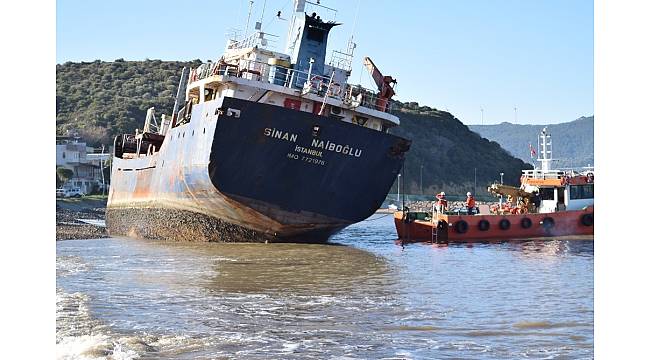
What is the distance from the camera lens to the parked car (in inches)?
1691

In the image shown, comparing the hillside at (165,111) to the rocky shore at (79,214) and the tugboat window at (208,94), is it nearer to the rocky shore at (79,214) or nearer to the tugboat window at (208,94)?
the rocky shore at (79,214)

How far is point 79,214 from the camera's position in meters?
36.7

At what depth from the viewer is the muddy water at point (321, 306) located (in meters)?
6.41

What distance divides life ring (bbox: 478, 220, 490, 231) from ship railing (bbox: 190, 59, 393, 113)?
3966 millimetres

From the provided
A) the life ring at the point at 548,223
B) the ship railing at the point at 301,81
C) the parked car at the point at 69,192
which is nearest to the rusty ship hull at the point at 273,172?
the ship railing at the point at 301,81

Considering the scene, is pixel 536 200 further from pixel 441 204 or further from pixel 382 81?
pixel 382 81

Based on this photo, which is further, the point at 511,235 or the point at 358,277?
the point at 511,235

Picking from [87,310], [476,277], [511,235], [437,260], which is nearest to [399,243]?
[511,235]

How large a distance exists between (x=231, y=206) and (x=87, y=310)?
26.7 ft

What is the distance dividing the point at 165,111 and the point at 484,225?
2148 inches

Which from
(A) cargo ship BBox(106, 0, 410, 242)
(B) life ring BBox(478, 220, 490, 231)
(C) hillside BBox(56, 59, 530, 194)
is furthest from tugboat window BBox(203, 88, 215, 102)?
(C) hillside BBox(56, 59, 530, 194)

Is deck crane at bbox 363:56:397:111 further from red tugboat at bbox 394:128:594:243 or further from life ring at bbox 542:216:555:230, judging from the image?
life ring at bbox 542:216:555:230
